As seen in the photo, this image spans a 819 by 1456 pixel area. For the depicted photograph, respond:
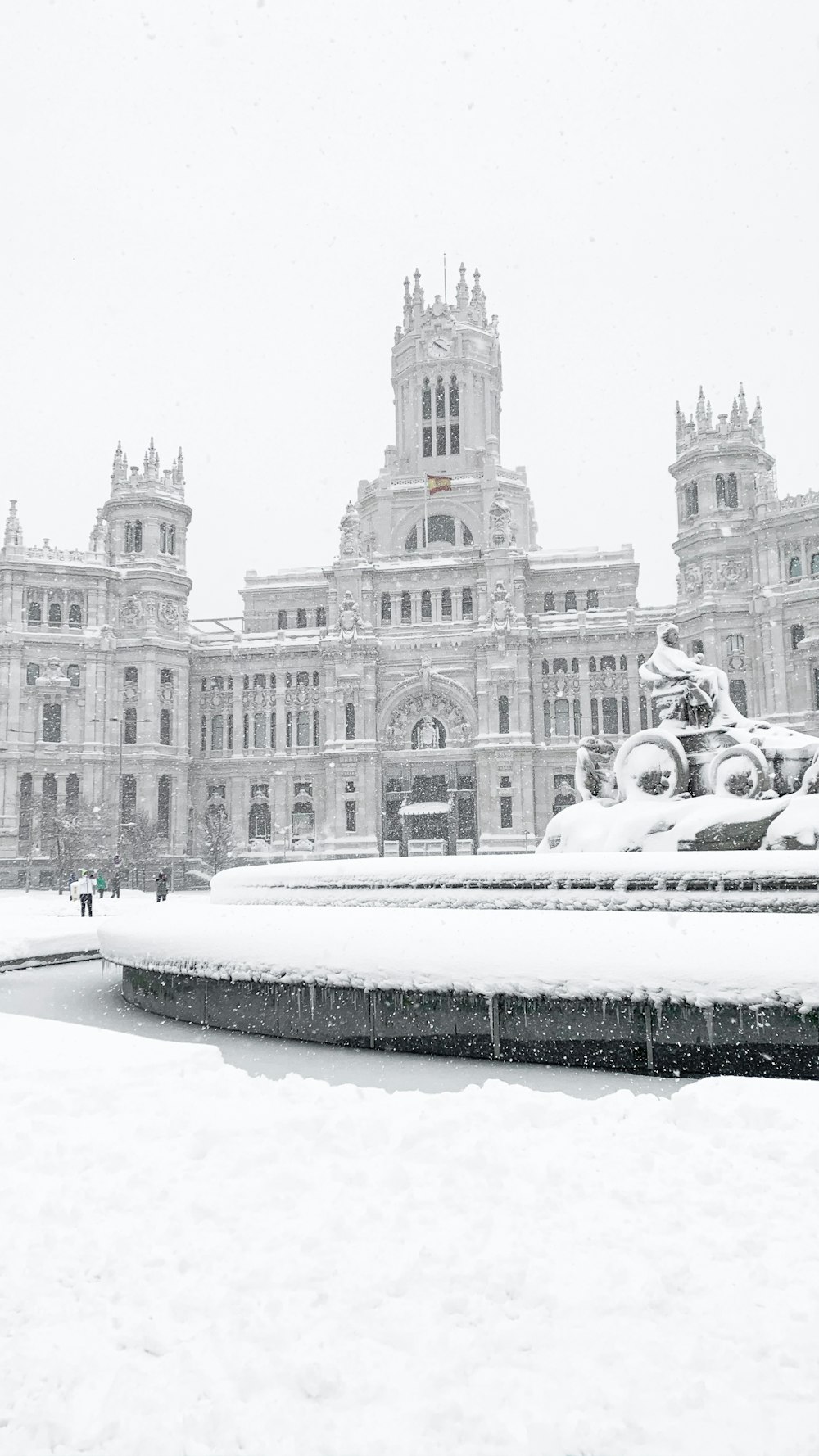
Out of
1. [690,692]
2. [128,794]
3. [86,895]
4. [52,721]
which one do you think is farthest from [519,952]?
[52,721]

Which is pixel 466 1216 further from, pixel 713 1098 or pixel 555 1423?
pixel 713 1098

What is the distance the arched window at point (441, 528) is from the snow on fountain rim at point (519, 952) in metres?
76.0

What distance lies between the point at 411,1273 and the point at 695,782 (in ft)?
38.0

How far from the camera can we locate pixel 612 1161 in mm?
6078

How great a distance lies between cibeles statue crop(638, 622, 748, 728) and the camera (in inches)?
624

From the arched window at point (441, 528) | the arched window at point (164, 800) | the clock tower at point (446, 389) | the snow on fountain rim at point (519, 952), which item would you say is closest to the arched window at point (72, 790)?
the arched window at point (164, 800)

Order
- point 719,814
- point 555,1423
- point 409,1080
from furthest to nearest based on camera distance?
point 719,814 → point 409,1080 → point 555,1423

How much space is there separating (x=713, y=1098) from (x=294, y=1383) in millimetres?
3824

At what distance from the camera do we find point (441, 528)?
3401 inches

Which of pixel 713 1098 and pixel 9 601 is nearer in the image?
pixel 713 1098

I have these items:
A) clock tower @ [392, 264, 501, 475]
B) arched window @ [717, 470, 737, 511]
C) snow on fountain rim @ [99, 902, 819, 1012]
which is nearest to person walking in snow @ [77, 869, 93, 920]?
snow on fountain rim @ [99, 902, 819, 1012]

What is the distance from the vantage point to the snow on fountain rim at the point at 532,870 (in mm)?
10797

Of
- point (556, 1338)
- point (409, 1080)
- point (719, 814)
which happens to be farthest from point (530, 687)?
point (556, 1338)

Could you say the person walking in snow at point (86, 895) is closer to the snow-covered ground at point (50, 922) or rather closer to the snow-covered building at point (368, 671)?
the snow-covered ground at point (50, 922)
